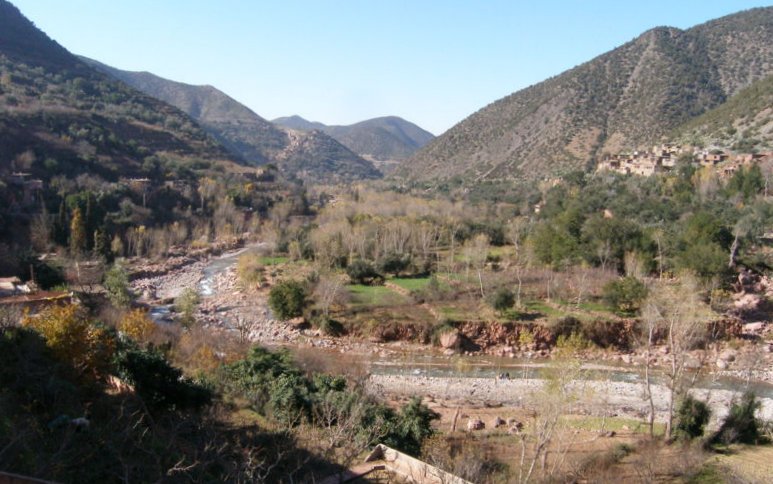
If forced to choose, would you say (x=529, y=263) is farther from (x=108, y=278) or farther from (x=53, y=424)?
(x=53, y=424)

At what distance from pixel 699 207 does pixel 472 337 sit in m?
25.6

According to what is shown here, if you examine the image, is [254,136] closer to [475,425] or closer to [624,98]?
[624,98]

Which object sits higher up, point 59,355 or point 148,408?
point 59,355

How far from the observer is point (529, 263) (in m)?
38.9

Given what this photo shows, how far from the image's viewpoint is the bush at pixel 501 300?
2975 centimetres

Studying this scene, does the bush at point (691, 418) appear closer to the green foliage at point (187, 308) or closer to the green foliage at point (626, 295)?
the green foliage at point (626, 295)

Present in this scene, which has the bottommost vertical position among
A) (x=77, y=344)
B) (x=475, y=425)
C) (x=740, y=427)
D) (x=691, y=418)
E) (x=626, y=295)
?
(x=475, y=425)

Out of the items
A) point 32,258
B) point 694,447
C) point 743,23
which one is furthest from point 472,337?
point 743,23

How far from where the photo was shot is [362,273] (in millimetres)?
36625

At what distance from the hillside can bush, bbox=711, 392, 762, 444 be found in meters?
46.4

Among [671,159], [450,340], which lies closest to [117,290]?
[450,340]

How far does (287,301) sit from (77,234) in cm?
1911

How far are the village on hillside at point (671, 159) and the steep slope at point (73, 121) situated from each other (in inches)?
1945

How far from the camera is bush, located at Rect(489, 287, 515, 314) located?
97.6 feet
